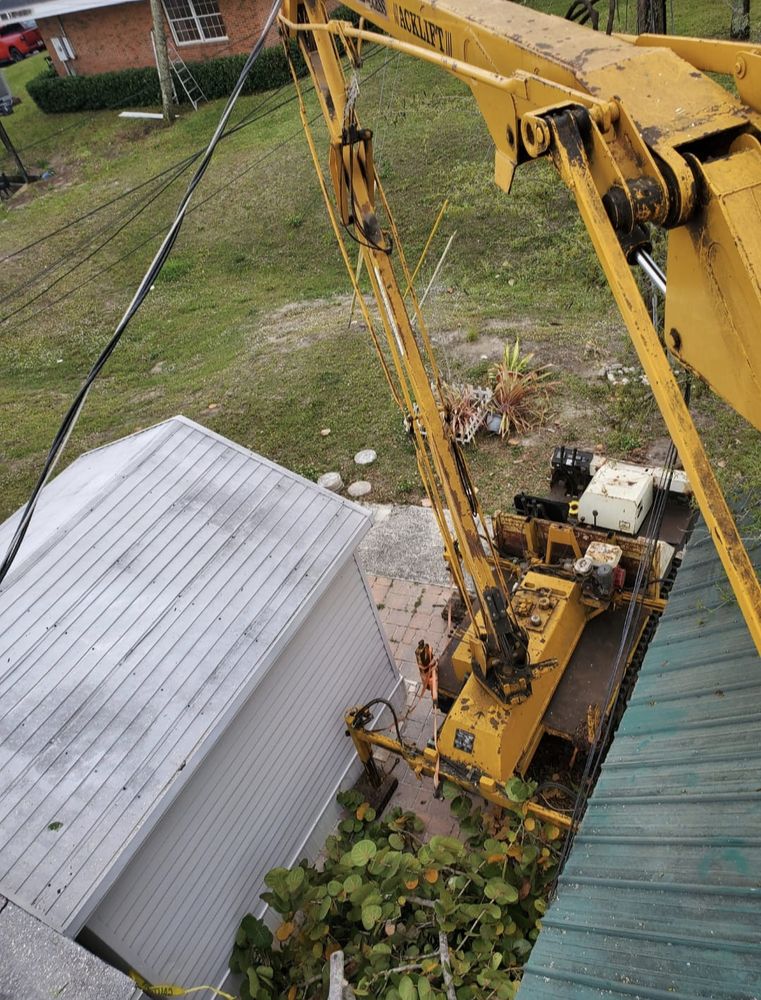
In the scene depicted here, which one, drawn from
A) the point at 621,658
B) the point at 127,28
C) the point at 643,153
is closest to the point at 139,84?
the point at 127,28

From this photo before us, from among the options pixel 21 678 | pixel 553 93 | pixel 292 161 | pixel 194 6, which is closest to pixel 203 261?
pixel 292 161

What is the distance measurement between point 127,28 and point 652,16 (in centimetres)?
2672

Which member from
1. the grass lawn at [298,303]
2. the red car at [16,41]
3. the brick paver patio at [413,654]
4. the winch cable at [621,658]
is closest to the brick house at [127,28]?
the grass lawn at [298,303]

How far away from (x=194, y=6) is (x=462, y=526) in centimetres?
3001

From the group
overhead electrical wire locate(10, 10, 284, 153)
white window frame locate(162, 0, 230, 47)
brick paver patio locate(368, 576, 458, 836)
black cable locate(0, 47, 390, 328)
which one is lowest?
brick paver patio locate(368, 576, 458, 836)

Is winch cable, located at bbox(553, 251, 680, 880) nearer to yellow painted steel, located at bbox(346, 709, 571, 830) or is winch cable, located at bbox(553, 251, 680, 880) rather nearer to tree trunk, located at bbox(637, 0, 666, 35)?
yellow painted steel, located at bbox(346, 709, 571, 830)

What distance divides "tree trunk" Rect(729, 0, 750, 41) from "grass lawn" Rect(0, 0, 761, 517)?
2.04 metres

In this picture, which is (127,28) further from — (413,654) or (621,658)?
(621,658)

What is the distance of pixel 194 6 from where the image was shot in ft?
90.4

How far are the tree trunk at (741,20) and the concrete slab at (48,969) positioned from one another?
2364cm

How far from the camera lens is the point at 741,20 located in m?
18.8

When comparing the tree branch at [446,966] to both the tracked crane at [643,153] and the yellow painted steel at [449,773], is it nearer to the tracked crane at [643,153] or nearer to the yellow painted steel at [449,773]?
the yellow painted steel at [449,773]

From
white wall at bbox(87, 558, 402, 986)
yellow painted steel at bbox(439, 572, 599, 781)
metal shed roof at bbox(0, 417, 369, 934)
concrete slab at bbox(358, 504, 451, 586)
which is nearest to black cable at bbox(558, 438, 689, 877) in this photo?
yellow painted steel at bbox(439, 572, 599, 781)

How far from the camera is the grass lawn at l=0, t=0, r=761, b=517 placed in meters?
13.3
